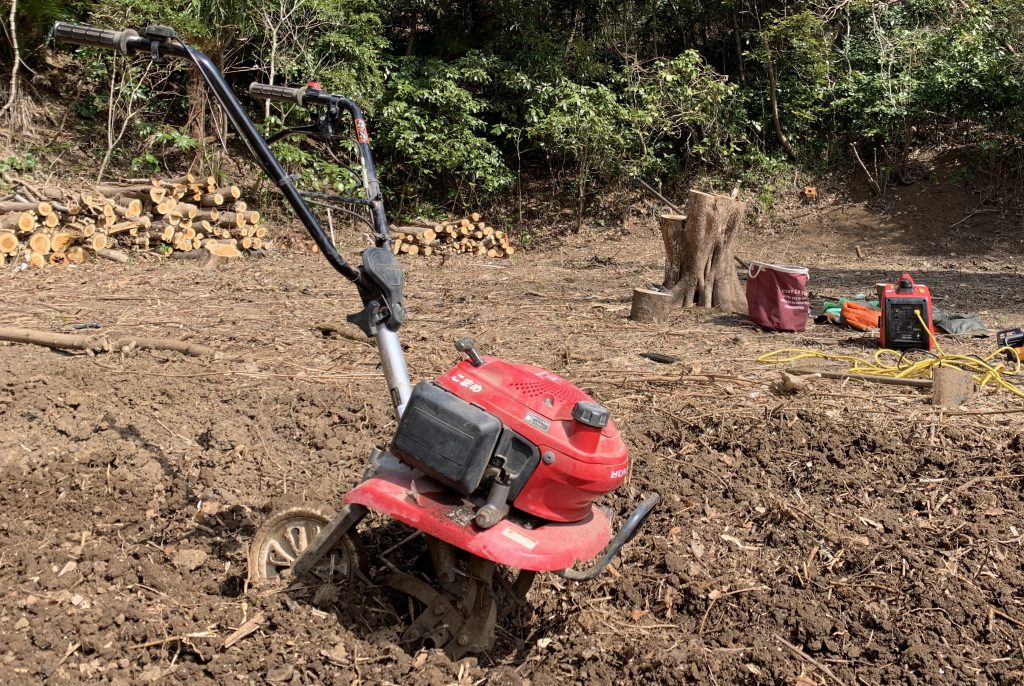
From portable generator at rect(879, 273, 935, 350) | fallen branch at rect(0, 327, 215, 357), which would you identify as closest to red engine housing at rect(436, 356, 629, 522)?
fallen branch at rect(0, 327, 215, 357)

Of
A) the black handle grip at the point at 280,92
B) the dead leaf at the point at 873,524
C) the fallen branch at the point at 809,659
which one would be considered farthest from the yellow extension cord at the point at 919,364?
the black handle grip at the point at 280,92

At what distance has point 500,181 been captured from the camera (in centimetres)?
1479

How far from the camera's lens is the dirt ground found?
3086 mm

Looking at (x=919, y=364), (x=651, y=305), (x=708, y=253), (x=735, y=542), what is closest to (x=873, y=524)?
(x=735, y=542)

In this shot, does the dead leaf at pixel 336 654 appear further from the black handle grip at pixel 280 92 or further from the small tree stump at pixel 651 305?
the small tree stump at pixel 651 305

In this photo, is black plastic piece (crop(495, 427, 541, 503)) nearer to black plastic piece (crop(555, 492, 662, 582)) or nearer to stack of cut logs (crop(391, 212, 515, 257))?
black plastic piece (crop(555, 492, 662, 582))

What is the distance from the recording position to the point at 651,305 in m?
7.97

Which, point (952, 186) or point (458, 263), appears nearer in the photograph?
point (458, 263)

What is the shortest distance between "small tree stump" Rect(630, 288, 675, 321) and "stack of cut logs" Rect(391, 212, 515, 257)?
5840 mm

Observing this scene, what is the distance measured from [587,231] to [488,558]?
1299cm

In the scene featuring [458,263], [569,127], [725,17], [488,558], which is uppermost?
[725,17]

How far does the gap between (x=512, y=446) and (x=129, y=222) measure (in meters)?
9.26

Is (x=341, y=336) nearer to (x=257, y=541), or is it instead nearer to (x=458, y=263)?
(x=257, y=541)

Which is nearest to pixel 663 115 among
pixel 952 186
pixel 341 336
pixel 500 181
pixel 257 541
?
pixel 500 181
